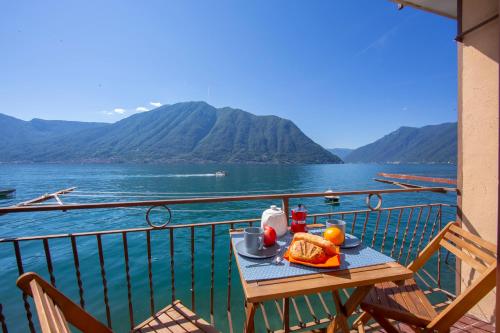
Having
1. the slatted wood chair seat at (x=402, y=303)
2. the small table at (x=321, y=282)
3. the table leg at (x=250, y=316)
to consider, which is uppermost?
the small table at (x=321, y=282)

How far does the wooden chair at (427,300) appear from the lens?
1.29 m

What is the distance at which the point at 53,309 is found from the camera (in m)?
0.78

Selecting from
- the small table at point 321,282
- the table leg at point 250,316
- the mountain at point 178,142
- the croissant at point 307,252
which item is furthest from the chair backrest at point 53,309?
the mountain at point 178,142

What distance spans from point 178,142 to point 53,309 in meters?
120

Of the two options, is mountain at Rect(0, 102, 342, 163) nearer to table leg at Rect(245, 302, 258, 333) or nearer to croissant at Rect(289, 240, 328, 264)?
table leg at Rect(245, 302, 258, 333)

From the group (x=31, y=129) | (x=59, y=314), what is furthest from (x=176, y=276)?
(x=31, y=129)

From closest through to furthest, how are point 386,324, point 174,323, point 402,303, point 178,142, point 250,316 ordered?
point 250,316, point 386,324, point 402,303, point 174,323, point 178,142

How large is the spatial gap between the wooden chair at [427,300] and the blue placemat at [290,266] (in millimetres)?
449

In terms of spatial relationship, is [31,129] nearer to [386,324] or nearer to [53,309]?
[53,309]

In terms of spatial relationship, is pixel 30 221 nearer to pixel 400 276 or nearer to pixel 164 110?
pixel 400 276

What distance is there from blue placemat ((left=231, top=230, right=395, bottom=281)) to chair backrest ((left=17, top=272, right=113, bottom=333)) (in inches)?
27.7

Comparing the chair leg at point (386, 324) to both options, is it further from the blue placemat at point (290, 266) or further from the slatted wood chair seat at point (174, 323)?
the slatted wood chair seat at point (174, 323)

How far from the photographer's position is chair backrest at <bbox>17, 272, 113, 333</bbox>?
2.18ft

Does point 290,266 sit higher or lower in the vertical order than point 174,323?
higher
